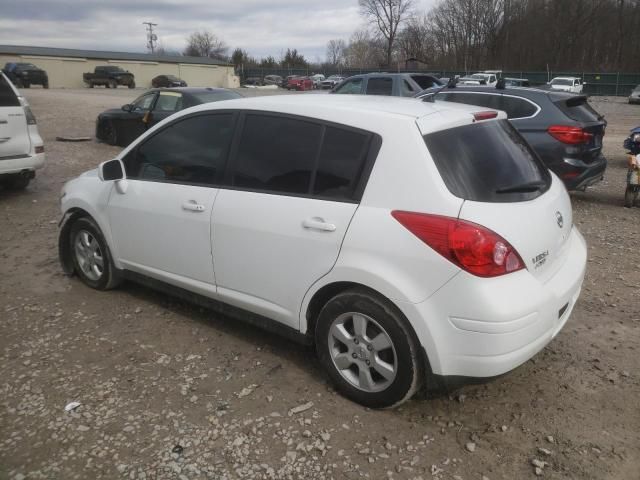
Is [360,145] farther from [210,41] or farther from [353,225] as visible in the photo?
[210,41]

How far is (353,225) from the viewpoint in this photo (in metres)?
2.80

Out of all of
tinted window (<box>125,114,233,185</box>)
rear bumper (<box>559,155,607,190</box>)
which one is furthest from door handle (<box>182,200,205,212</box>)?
rear bumper (<box>559,155,607,190</box>)

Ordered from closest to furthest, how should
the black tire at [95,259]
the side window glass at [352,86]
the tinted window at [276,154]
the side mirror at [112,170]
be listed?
1. the tinted window at [276,154]
2. the side mirror at [112,170]
3. the black tire at [95,259]
4. the side window glass at [352,86]

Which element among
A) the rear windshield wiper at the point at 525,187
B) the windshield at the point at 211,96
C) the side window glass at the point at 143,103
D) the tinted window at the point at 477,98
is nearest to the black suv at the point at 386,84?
the windshield at the point at 211,96

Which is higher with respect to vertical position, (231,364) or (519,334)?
(519,334)

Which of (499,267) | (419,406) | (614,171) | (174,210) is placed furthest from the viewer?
(614,171)

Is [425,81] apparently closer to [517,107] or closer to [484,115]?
[517,107]

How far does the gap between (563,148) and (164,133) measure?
5.57 metres

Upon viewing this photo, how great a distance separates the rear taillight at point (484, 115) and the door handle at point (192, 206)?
179 centimetres

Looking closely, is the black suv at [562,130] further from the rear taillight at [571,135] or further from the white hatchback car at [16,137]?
the white hatchback car at [16,137]

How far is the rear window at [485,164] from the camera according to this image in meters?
2.71

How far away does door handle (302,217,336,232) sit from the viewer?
2877 millimetres

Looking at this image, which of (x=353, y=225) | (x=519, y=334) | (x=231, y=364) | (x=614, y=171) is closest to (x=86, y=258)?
(x=231, y=364)

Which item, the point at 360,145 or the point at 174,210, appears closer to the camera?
the point at 360,145
